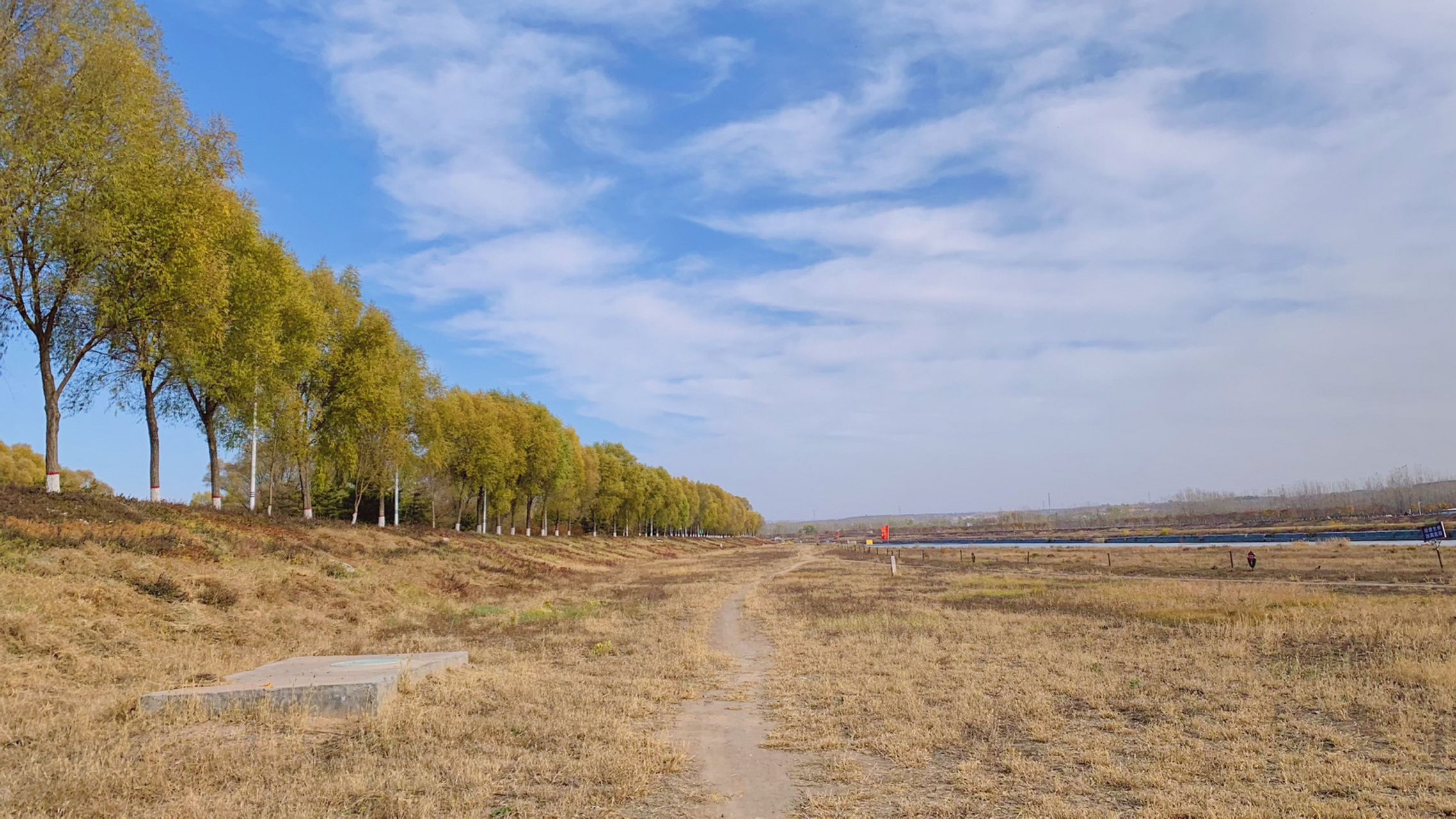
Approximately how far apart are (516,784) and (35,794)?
4.10m

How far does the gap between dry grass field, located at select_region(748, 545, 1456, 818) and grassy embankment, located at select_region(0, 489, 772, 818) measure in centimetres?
269

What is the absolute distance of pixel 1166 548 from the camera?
7969 cm

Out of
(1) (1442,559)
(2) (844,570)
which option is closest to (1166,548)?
(1) (1442,559)

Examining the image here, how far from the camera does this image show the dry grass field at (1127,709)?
25.2 feet

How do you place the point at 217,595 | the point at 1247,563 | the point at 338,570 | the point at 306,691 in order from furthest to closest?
the point at 1247,563 → the point at 338,570 → the point at 217,595 → the point at 306,691

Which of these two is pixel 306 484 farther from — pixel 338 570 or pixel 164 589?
pixel 164 589

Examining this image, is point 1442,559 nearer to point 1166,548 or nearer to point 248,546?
point 1166,548

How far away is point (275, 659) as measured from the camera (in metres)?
14.2

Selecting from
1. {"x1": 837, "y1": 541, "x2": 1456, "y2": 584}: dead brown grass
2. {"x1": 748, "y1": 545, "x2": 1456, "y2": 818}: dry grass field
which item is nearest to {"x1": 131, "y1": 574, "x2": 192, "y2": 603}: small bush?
{"x1": 748, "y1": 545, "x2": 1456, "y2": 818}: dry grass field

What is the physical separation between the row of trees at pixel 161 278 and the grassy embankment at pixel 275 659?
16.2 feet

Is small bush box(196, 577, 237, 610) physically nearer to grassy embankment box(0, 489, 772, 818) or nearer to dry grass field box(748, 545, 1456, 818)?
grassy embankment box(0, 489, 772, 818)

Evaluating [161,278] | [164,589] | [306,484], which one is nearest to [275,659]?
[164,589]

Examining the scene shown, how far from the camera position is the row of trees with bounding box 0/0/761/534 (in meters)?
18.6

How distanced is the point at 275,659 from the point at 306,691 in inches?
198
